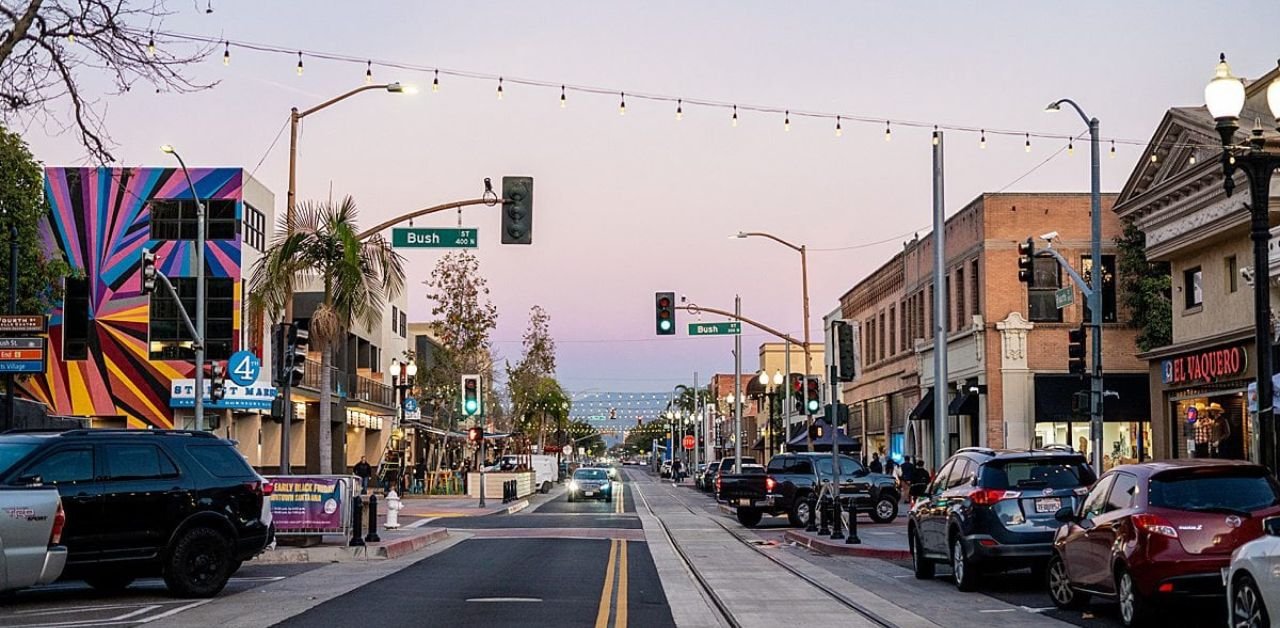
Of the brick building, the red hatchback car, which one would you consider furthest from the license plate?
the brick building

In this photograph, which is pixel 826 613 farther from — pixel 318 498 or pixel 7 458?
pixel 318 498

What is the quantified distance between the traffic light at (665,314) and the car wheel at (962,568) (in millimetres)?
23216

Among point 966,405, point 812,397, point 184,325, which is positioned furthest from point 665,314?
point 184,325

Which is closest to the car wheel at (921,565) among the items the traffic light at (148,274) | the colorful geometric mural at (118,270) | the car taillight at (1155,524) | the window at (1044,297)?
the car taillight at (1155,524)

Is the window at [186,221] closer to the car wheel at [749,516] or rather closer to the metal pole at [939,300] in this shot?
the car wheel at [749,516]

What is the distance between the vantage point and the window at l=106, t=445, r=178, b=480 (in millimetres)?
17016

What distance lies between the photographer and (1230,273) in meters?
32.2

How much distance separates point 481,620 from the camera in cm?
1474

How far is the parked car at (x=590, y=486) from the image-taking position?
195 ft

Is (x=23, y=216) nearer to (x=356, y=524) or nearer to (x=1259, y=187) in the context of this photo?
(x=356, y=524)

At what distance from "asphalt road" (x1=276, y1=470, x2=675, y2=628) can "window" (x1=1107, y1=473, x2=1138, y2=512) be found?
15.8 ft

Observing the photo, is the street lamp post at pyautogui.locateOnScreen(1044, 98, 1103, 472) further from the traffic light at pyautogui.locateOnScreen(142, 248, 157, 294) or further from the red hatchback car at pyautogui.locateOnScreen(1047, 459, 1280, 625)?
the traffic light at pyautogui.locateOnScreen(142, 248, 157, 294)

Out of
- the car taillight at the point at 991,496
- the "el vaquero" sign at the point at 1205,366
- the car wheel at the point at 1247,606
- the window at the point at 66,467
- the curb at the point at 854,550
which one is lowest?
the curb at the point at 854,550

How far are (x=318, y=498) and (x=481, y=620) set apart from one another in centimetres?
1030
